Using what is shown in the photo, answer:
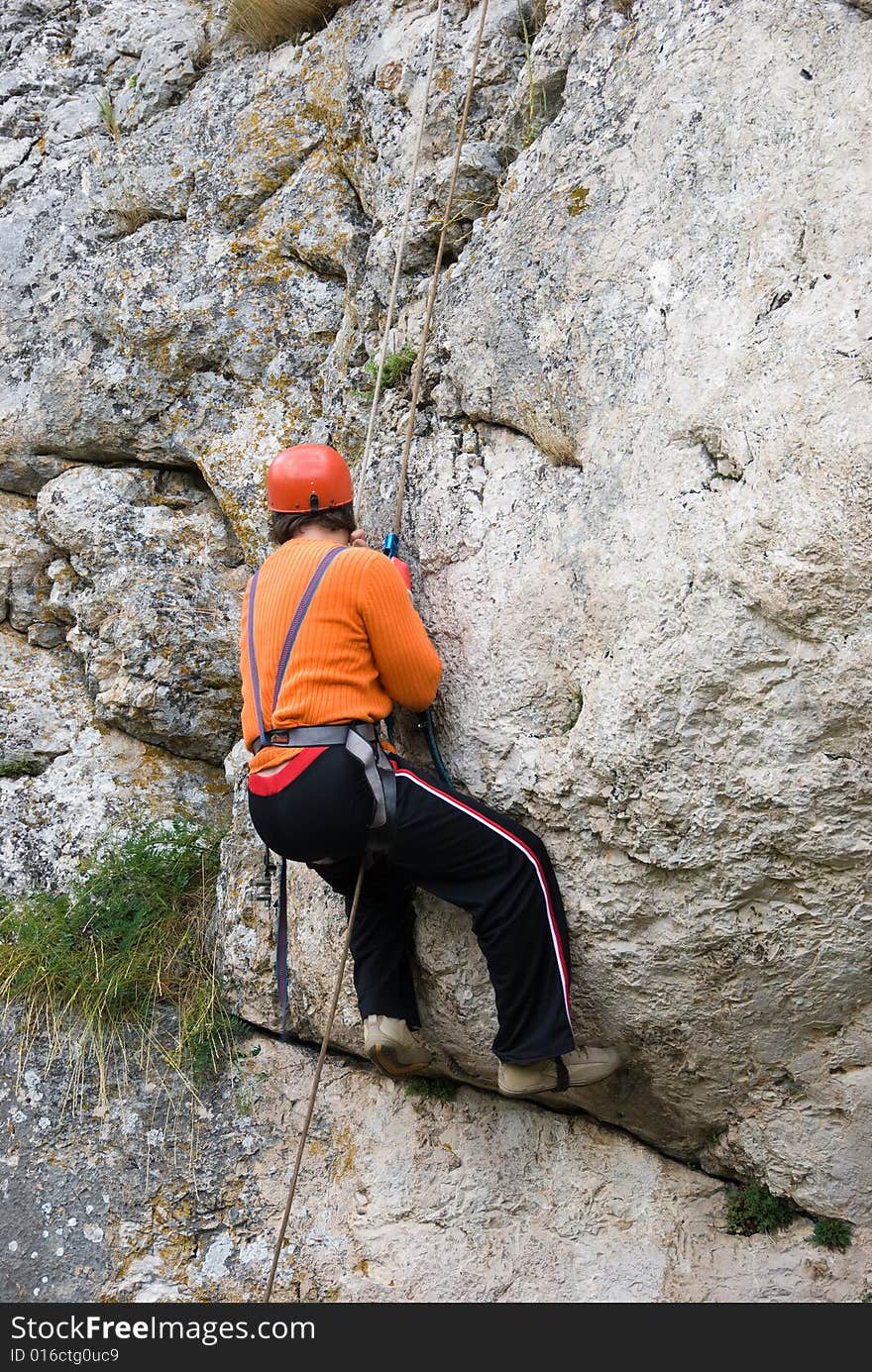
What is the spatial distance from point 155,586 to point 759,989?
11.8 feet

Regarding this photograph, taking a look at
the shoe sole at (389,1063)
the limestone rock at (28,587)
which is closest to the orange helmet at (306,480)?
the shoe sole at (389,1063)

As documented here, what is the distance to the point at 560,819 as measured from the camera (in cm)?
411

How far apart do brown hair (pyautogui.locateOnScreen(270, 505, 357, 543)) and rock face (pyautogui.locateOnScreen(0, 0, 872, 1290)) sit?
387 mm

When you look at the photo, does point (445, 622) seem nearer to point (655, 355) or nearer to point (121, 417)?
point (655, 355)

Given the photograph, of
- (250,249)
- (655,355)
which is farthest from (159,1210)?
(250,249)

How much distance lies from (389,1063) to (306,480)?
219 centimetres

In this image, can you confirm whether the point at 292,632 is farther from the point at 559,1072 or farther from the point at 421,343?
the point at 559,1072

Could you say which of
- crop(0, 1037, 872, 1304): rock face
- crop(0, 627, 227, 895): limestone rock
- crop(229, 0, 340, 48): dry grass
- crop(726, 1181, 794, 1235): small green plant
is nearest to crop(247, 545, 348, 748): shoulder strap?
crop(0, 1037, 872, 1304): rock face

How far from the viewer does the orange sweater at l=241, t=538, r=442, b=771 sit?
155 inches

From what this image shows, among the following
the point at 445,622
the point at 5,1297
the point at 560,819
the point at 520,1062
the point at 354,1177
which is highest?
the point at 445,622

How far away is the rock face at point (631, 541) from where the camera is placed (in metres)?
3.59

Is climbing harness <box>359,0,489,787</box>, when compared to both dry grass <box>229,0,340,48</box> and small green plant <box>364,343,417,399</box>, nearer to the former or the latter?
small green plant <box>364,343,417,399</box>

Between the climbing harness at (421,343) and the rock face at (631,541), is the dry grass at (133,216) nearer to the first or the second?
the rock face at (631,541)

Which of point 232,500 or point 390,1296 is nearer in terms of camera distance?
point 390,1296
